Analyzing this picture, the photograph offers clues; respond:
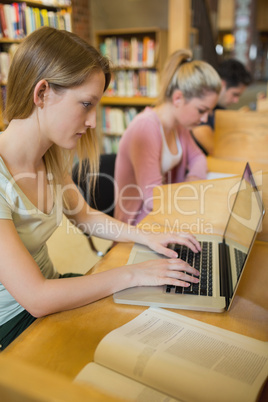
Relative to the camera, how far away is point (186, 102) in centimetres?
168

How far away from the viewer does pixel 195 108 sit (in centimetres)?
168

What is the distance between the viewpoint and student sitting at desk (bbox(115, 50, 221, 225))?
1.62 meters

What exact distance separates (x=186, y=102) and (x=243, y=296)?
3.60 feet

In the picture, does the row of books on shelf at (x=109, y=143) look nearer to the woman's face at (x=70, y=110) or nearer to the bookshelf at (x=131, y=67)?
the bookshelf at (x=131, y=67)

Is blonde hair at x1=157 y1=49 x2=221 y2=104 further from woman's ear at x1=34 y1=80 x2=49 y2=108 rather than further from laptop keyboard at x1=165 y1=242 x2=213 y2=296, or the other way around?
woman's ear at x1=34 y1=80 x2=49 y2=108

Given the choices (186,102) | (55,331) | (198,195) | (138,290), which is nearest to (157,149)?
(186,102)

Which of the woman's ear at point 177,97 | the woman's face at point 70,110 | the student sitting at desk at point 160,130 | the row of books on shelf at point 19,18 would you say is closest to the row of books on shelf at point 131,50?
the row of books on shelf at point 19,18

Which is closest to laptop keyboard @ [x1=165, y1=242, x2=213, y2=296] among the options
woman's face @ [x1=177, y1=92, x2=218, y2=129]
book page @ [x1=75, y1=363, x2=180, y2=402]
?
book page @ [x1=75, y1=363, x2=180, y2=402]

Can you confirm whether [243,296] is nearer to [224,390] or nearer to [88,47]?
[224,390]

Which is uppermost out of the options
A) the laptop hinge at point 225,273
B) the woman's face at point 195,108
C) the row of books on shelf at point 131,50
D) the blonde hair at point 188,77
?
the row of books on shelf at point 131,50

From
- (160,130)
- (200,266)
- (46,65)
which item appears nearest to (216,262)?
(200,266)

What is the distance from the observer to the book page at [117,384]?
0.53 metres

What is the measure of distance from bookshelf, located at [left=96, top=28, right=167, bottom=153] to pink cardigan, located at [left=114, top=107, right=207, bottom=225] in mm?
2379

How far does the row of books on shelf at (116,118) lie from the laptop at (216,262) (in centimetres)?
332
